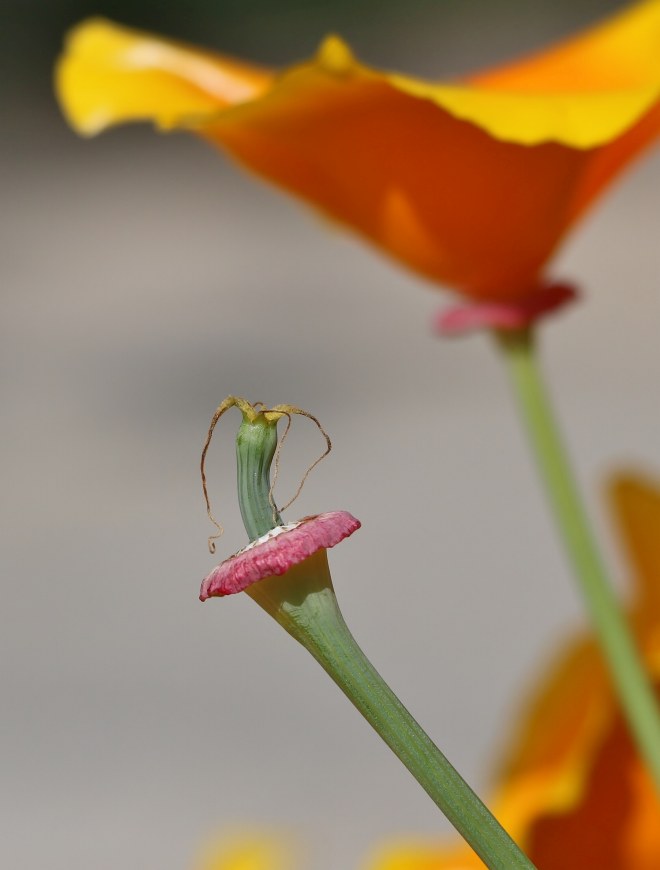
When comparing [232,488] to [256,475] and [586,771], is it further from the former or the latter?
[256,475]

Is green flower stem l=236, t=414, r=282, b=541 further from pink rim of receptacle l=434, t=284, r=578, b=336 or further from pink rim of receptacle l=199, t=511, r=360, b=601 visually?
pink rim of receptacle l=434, t=284, r=578, b=336

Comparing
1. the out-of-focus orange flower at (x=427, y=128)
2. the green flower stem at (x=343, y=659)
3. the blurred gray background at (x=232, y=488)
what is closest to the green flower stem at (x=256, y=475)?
the green flower stem at (x=343, y=659)

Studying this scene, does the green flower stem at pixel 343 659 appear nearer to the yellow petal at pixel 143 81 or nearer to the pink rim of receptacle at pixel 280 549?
the pink rim of receptacle at pixel 280 549

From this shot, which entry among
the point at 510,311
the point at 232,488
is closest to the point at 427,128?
the point at 510,311

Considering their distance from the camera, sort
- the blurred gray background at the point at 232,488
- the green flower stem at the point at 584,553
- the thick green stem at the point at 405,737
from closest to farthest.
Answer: the thick green stem at the point at 405,737 → the green flower stem at the point at 584,553 → the blurred gray background at the point at 232,488

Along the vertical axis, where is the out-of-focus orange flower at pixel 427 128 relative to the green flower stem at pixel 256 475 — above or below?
above

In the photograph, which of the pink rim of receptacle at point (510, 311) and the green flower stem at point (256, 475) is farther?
the pink rim of receptacle at point (510, 311)
